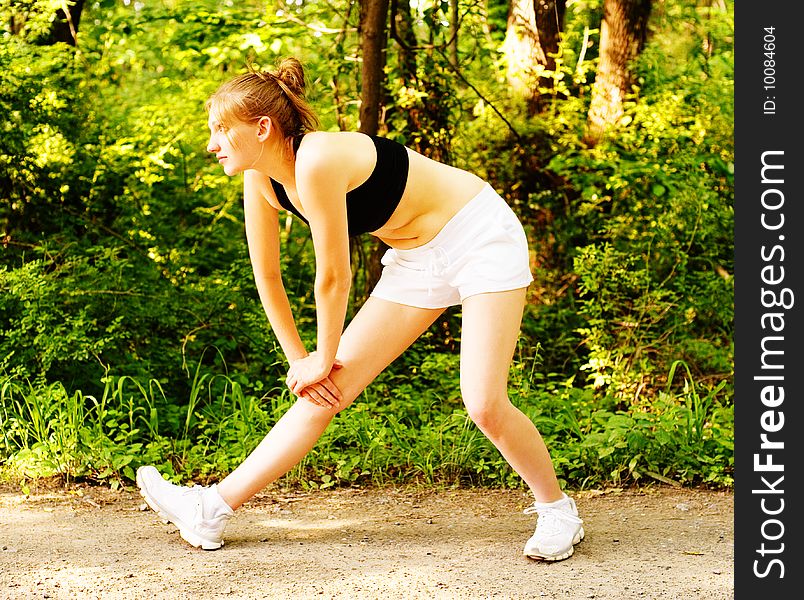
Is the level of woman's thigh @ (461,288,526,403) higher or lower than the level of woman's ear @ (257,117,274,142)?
lower

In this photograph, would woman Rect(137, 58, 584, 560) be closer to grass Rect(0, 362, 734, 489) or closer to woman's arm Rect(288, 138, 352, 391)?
woman's arm Rect(288, 138, 352, 391)

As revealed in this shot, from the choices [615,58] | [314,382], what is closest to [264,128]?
[314,382]

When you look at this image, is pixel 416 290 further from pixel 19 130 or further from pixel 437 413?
pixel 19 130

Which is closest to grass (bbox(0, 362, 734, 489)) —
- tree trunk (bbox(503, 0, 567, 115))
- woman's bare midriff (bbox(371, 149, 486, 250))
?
woman's bare midriff (bbox(371, 149, 486, 250))

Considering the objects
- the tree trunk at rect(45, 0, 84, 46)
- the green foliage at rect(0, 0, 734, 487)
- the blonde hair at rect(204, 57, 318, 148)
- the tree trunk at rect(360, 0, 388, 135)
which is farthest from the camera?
the tree trunk at rect(45, 0, 84, 46)

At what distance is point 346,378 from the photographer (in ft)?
10.3

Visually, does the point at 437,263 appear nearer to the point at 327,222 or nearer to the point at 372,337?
the point at 372,337

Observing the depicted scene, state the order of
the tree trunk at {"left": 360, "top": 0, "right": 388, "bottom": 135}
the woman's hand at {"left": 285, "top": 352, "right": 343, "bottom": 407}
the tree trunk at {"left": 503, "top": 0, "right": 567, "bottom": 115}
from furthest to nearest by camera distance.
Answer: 1. the tree trunk at {"left": 503, "top": 0, "right": 567, "bottom": 115}
2. the tree trunk at {"left": 360, "top": 0, "right": 388, "bottom": 135}
3. the woman's hand at {"left": 285, "top": 352, "right": 343, "bottom": 407}

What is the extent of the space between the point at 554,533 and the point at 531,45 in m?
4.36

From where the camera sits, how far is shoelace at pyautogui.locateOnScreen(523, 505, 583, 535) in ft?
10.4

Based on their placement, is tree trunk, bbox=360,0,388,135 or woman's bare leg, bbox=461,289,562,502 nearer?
woman's bare leg, bbox=461,289,562,502

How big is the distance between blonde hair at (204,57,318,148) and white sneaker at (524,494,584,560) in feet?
5.02

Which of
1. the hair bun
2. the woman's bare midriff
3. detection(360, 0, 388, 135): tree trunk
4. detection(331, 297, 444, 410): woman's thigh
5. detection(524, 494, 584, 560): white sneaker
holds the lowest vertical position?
detection(524, 494, 584, 560): white sneaker
